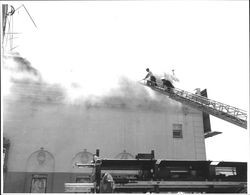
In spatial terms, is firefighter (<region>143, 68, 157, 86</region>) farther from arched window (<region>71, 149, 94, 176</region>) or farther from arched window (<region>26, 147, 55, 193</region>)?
arched window (<region>26, 147, 55, 193</region>)

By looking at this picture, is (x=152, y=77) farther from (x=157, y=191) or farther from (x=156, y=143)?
(x=157, y=191)

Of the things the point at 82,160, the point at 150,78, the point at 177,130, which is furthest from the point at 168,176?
the point at 177,130

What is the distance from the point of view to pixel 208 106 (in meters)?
11.5

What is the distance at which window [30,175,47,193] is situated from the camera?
14.8 metres

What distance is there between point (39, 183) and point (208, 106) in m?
9.49

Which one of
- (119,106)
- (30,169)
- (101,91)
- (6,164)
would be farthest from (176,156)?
(6,164)

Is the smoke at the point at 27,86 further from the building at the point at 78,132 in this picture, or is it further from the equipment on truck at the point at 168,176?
the equipment on truck at the point at 168,176

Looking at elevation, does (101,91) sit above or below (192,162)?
above

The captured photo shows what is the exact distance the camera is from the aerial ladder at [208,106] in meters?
9.98

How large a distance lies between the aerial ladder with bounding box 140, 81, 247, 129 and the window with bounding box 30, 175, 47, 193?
7365 millimetres

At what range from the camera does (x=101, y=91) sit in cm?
1733

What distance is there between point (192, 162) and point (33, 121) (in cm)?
1182

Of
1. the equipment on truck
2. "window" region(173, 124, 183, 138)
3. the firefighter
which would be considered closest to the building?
"window" region(173, 124, 183, 138)

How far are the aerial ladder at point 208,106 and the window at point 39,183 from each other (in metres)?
7.36
